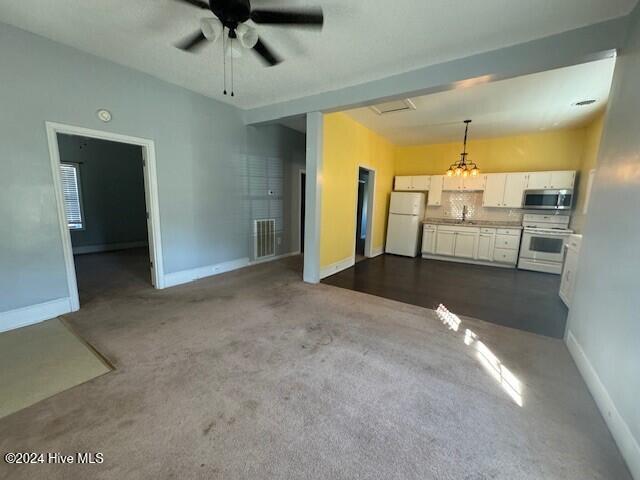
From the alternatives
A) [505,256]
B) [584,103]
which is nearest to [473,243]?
[505,256]

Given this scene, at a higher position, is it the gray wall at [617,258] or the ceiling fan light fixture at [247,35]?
the ceiling fan light fixture at [247,35]

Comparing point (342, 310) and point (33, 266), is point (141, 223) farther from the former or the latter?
point (342, 310)

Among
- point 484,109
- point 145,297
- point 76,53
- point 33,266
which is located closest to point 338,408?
point 145,297

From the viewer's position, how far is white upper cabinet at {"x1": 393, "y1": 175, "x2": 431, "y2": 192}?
621 cm

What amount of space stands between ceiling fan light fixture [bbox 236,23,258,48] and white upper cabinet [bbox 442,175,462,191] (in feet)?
17.5

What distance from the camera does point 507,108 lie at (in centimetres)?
387

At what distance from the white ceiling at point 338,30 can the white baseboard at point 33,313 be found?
268cm

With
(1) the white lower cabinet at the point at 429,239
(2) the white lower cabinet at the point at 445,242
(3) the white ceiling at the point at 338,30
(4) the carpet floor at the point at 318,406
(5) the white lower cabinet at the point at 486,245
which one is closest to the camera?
Result: (4) the carpet floor at the point at 318,406

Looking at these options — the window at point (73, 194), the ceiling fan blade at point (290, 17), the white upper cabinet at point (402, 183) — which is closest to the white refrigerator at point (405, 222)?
the white upper cabinet at point (402, 183)

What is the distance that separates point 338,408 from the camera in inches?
64.4

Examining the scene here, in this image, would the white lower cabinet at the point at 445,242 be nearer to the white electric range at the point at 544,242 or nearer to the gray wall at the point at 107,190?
the white electric range at the point at 544,242

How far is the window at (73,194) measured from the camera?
555 cm

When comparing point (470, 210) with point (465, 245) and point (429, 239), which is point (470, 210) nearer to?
point (465, 245)

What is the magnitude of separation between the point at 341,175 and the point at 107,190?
227 inches
